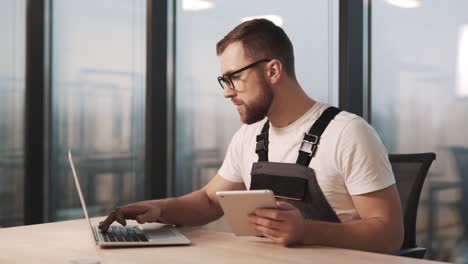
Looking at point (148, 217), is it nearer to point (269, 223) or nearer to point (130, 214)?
point (130, 214)

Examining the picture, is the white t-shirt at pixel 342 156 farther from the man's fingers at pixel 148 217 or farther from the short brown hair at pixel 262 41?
the man's fingers at pixel 148 217

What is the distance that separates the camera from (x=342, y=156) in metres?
1.75

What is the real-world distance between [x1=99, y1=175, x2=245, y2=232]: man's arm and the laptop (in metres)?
0.03

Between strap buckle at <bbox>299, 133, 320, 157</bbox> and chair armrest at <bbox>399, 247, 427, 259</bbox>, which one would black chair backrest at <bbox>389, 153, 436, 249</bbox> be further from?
strap buckle at <bbox>299, 133, 320, 157</bbox>

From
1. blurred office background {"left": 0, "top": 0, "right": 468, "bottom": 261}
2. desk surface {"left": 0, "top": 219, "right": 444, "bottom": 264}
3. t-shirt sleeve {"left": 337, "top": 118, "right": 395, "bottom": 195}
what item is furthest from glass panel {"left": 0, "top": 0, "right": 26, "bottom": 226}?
t-shirt sleeve {"left": 337, "top": 118, "right": 395, "bottom": 195}

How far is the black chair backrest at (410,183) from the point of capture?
6.40 feet

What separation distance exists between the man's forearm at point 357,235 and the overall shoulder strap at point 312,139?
28cm

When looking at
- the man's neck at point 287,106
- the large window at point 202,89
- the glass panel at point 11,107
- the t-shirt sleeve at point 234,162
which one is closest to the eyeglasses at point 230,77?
the man's neck at point 287,106

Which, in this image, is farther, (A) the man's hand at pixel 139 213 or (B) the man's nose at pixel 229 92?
(B) the man's nose at pixel 229 92

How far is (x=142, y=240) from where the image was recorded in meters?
1.60

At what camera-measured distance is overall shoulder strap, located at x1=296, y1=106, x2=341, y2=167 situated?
1.81 m

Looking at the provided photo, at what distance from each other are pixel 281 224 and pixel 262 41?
26.7 inches

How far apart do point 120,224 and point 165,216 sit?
14 cm

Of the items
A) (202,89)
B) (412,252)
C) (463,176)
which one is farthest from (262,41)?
(202,89)
